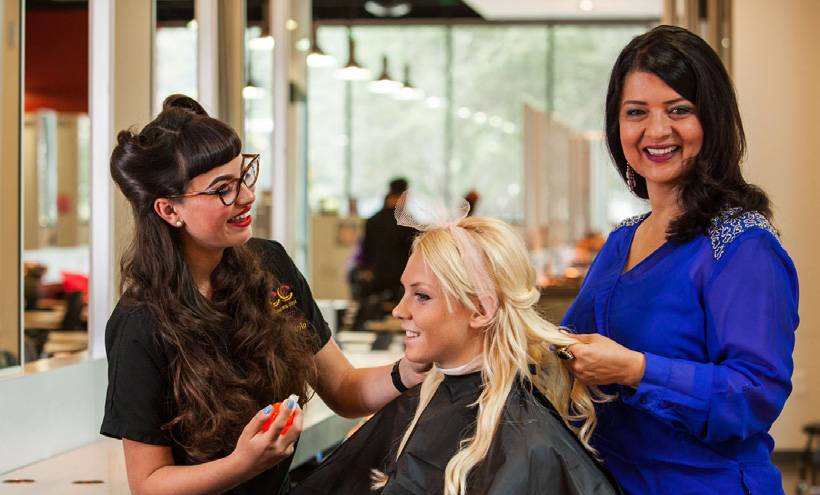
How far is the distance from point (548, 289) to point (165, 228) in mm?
6219

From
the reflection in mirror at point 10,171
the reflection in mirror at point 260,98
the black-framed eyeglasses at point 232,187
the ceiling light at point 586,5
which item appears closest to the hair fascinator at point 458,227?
the black-framed eyeglasses at point 232,187

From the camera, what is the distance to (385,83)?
12.2 m

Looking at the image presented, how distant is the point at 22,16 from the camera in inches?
120

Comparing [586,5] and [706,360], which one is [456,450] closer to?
[706,360]

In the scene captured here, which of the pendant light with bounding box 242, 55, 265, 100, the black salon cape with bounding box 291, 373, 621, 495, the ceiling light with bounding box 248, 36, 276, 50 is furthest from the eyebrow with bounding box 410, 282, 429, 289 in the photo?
the ceiling light with bounding box 248, 36, 276, 50

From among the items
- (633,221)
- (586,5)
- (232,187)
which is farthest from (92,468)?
(586,5)

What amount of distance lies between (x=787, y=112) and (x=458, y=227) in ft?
15.6

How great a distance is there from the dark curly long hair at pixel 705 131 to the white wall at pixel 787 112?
179 inches

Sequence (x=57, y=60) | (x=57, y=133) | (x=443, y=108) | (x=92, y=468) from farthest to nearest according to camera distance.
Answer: (x=443, y=108) → (x=57, y=60) → (x=57, y=133) → (x=92, y=468)

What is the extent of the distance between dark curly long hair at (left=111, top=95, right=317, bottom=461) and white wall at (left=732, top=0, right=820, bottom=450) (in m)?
4.71

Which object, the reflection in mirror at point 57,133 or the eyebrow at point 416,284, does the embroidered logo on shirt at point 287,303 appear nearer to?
the eyebrow at point 416,284

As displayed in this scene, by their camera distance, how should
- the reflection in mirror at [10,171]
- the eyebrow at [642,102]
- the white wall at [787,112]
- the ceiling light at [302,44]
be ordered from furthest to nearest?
the white wall at [787,112], the ceiling light at [302,44], the reflection in mirror at [10,171], the eyebrow at [642,102]

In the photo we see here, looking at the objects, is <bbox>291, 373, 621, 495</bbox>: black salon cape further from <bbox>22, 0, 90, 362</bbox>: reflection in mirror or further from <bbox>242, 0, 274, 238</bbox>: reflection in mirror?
<bbox>22, 0, 90, 362</bbox>: reflection in mirror

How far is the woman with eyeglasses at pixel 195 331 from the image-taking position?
172 cm
